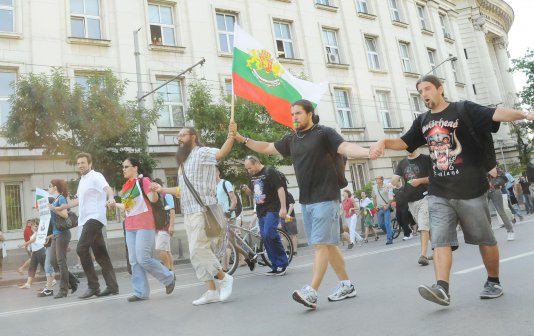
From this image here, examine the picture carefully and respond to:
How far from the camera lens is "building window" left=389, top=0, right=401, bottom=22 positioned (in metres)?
32.5

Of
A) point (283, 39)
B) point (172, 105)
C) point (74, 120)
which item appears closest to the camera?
point (74, 120)

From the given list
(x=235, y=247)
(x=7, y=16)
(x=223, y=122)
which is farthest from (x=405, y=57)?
(x=235, y=247)

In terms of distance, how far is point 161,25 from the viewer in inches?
862

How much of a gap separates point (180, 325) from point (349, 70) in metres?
25.0

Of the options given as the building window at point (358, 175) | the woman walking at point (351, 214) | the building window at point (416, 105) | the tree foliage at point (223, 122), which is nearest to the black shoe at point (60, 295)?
the woman walking at point (351, 214)

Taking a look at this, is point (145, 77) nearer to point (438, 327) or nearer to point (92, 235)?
point (92, 235)

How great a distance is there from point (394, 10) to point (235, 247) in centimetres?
2789

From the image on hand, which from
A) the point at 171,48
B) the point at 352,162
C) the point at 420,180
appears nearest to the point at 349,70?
the point at 352,162

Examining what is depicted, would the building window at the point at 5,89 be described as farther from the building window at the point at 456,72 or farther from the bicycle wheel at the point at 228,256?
the building window at the point at 456,72

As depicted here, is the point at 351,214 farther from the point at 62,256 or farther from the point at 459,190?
the point at 459,190

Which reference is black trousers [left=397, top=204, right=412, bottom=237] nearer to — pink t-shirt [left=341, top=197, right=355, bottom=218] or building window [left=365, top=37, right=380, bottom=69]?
pink t-shirt [left=341, top=197, right=355, bottom=218]

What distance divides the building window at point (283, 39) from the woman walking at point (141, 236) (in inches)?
768

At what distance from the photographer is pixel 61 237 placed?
321 inches

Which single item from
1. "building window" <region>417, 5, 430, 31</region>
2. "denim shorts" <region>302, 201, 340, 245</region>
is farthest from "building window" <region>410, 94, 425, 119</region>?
"denim shorts" <region>302, 201, 340, 245</region>
